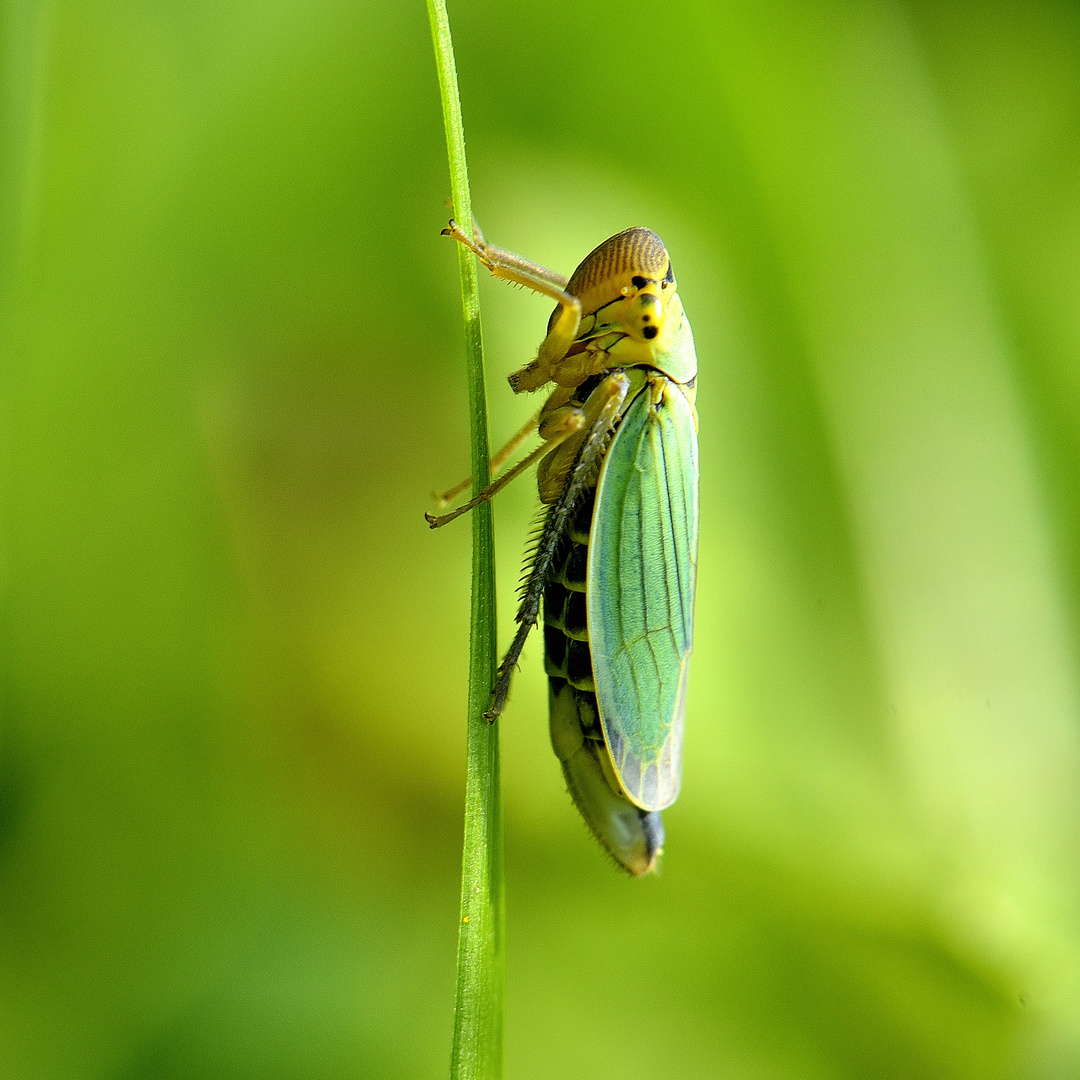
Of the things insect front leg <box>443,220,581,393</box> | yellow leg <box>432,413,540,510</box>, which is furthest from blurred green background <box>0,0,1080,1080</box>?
insect front leg <box>443,220,581,393</box>

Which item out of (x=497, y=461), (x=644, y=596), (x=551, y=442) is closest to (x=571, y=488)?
(x=551, y=442)

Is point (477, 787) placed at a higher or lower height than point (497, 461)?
lower

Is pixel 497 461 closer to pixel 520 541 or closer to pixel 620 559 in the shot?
pixel 520 541

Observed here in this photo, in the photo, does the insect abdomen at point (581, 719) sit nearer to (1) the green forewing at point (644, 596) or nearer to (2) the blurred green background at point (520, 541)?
(1) the green forewing at point (644, 596)

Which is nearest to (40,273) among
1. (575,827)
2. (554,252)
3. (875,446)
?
(554,252)

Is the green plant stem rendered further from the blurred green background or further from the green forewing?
the blurred green background

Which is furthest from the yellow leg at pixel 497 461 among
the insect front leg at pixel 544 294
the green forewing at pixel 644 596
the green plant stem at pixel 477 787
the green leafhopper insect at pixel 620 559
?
the green plant stem at pixel 477 787
